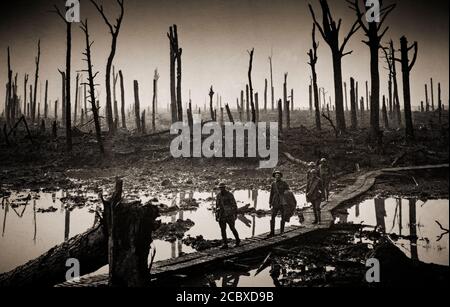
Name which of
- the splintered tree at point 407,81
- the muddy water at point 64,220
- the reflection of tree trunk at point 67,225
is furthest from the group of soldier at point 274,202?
the splintered tree at point 407,81

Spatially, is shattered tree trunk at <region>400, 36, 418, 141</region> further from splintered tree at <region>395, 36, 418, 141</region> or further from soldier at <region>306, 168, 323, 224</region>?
soldier at <region>306, 168, 323, 224</region>

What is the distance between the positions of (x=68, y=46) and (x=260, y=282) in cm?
2085

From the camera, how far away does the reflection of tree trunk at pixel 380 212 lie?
8450 mm

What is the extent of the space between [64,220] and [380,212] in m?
9.66

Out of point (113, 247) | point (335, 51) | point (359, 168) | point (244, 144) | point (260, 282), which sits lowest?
point (260, 282)

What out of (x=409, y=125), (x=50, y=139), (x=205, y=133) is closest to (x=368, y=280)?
(x=409, y=125)

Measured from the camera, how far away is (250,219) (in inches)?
381

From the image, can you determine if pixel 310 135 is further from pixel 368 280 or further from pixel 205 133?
pixel 368 280

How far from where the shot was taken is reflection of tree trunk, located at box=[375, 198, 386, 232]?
8.45 meters

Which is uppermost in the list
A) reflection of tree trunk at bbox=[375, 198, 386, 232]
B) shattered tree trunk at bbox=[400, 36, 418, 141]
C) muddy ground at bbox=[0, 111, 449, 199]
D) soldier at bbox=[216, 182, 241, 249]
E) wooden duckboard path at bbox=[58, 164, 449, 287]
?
shattered tree trunk at bbox=[400, 36, 418, 141]

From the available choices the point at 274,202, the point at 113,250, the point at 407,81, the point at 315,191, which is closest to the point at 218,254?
the point at 274,202

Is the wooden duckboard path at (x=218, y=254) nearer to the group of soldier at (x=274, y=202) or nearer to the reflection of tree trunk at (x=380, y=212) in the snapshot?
the group of soldier at (x=274, y=202)

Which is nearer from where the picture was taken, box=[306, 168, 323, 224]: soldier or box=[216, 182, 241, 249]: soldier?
box=[216, 182, 241, 249]: soldier

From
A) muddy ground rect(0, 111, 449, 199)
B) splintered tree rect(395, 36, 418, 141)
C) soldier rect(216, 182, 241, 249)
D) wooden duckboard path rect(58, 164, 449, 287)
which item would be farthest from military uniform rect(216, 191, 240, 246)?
splintered tree rect(395, 36, 418, 141)
